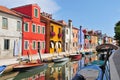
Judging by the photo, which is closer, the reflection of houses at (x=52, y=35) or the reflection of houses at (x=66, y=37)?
the reflection of houses at (x=52, y=35)

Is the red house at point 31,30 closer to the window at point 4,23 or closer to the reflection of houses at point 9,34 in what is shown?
the reflection of houses at point 9,34

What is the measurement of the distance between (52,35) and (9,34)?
1332 cm

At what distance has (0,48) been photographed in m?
27.7

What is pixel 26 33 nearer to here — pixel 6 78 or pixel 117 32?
pixel 6 78

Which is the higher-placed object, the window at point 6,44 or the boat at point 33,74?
the window at point 6,44

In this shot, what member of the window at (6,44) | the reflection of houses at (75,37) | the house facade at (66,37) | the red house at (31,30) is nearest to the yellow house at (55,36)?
the house facade at (66,37)

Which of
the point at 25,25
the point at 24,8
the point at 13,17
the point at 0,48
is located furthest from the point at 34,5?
the point at 0,48

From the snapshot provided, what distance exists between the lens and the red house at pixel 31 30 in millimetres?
33875

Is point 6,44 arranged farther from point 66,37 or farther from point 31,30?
point 66,37

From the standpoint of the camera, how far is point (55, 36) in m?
44.8

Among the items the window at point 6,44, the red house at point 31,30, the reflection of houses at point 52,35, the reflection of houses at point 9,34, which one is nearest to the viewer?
the reflection of houses at point 9,34

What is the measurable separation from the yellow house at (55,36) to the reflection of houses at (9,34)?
10.8 metres

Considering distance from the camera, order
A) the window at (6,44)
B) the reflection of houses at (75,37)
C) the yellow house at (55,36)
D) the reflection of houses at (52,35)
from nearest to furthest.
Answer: the window at (6,44) → the reflection of houses at (52,35) → the yellow house at (55,36) → the reflection of houses at (75,37)

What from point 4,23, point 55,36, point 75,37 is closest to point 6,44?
point 4,23
